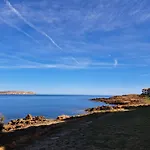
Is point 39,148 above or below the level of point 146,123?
below

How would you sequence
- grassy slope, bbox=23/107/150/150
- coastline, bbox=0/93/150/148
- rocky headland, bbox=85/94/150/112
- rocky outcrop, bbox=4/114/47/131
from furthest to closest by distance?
rocky headland, bbox=85/94/150/112 < rocky outcrop, bbox=4/114/47/131 < coastline, bbox=0/93/150/148 < grassy slope, bbox=23/107/150/150

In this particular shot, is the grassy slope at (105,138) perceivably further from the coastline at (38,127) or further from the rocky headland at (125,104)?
the rocky headland at (125,104)

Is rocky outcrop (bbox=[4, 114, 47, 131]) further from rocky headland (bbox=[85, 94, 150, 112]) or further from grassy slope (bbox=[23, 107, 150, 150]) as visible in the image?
grassy slope (bbox=[23, 107, 150, 150])

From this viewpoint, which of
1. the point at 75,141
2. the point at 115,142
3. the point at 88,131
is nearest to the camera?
the point at 115,142

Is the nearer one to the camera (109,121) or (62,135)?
(62,135)

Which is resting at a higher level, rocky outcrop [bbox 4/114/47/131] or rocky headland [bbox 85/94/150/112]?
rocky headland [bbox 85/94/150/112]

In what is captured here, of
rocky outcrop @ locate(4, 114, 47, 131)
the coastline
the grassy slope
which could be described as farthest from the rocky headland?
the grassy slope

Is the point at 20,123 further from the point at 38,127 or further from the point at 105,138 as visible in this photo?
the point at 105,138

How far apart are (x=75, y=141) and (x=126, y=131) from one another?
4.61m

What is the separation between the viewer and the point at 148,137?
20.3 meters

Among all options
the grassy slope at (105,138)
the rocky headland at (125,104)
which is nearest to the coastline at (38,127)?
the grassy slope at (105,138)

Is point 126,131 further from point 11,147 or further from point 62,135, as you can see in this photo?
point 11,147

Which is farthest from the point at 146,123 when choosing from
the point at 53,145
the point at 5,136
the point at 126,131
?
the point at 5,136

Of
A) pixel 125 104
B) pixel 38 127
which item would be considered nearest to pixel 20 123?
pixel 38 127
